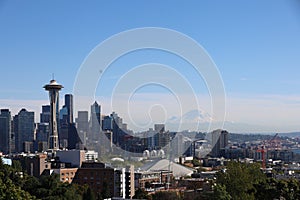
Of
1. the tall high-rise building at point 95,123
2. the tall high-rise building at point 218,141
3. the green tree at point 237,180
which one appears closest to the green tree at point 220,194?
the green tree at point 237,180

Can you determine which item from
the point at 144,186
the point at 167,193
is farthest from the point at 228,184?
the point at 144,186

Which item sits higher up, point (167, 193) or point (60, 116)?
point (60, 116)

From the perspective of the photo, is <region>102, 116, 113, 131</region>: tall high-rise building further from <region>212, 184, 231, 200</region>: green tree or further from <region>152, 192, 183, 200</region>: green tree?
<region>212, 184, 231, 200</region>: green tree

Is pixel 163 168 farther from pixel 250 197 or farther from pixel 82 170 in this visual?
pixel 250 197

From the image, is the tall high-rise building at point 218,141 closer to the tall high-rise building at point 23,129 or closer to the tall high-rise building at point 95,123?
the tall high-rise building at point 95,123

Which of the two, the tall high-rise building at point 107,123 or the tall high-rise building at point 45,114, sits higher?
the tall high-rise building at point 45,114
